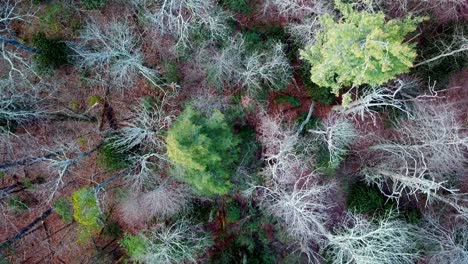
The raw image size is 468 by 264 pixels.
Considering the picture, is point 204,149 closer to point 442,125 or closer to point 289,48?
point 289,48

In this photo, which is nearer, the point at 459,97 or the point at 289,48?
the point at 289,48

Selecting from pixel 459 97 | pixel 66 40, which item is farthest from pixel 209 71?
pixel 459 97

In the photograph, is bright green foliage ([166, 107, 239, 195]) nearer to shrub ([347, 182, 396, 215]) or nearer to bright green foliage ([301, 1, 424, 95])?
bright green foliage ([301, 1, 424, 95])

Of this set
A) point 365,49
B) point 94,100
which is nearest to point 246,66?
point 365,49

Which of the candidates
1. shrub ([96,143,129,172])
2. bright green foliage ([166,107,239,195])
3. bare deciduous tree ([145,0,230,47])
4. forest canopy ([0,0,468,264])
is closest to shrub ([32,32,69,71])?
forest canopy ([0,0,468,264])

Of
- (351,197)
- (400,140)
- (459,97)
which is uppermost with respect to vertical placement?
(459,97)

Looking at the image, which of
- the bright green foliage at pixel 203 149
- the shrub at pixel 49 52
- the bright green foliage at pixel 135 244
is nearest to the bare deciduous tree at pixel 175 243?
the bright green foliage at pixel 135 244

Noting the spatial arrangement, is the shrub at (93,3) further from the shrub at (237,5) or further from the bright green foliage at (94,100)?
the shrub at (237,5)
